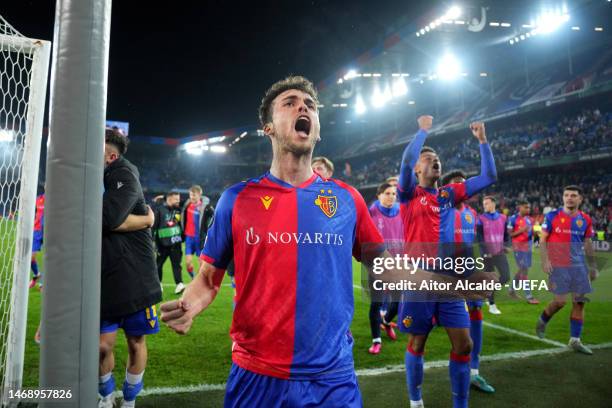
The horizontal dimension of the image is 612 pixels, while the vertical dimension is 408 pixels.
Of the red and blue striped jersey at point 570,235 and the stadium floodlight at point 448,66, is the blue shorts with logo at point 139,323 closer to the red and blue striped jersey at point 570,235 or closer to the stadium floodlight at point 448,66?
the red and blue striped jersey at point 570,235

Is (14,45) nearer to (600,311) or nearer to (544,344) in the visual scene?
(544,344)

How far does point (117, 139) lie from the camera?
122 inches

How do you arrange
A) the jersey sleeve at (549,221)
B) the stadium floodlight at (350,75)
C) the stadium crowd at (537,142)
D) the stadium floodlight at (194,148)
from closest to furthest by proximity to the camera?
1. the jersey sleeve at (549,221)
2. the stadium crowd at (537,142)
3. the stadium floodlight at (350,75)
4. the stadium floodlight at (194,148)

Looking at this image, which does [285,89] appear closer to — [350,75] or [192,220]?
[192,220]

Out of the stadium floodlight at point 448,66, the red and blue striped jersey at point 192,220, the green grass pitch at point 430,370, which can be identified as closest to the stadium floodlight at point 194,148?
the stadium floodlight at point 448,66

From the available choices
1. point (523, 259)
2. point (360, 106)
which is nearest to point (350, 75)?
point (360, 106)

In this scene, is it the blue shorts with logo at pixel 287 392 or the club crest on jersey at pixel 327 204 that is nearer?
the blue shorts with logo at pixel 287 392

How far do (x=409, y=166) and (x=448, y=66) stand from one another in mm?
34195

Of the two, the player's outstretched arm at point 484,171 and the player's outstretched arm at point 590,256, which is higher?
the player's outstretched arm at point 484,171

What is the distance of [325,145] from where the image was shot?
54.3 meters

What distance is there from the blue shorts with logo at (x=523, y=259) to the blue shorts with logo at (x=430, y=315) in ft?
24.1

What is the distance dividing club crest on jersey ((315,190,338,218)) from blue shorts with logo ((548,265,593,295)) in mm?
5288

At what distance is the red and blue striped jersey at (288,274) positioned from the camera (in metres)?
1.75

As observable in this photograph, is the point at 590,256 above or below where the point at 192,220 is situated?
below
